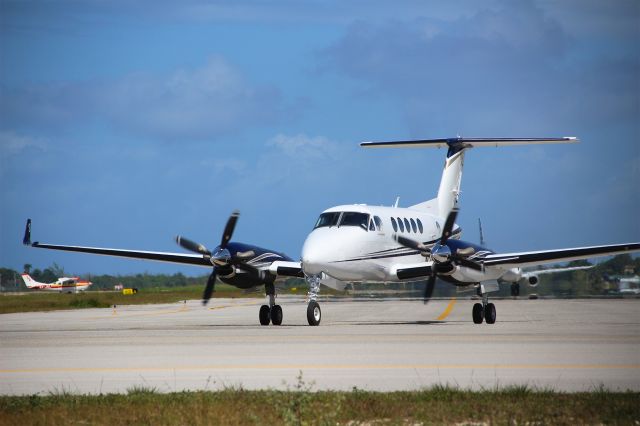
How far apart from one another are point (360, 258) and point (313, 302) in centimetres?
246

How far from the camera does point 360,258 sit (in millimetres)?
30891

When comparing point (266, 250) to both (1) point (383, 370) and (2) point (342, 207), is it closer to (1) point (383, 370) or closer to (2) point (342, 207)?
(2) point (342, 207)

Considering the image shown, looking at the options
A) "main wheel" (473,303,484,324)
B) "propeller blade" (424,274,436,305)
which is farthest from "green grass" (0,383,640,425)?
"main wheel" (473,303,484,324)

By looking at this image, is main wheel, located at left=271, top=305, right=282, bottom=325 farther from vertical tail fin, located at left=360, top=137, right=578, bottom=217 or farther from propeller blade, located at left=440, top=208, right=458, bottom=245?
vertical tail fin, located at left=360, top=137, right=578, bottom=217

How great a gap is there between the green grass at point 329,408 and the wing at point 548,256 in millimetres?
17858

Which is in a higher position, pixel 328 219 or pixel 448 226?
pixel 328 219

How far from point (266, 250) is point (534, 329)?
9.11m

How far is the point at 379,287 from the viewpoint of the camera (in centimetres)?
7762

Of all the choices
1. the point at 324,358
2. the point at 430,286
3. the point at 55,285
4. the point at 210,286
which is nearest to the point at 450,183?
the point at 430,286

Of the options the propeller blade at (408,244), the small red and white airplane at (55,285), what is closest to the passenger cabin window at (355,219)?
the propeller blade at (408,244)

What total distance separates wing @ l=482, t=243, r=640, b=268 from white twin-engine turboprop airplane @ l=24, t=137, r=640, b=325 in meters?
0.03

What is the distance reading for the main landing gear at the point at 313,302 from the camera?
29109 millimetres

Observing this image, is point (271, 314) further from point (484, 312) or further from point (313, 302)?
point (484, 312)

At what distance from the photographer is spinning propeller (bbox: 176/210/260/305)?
29.4m
